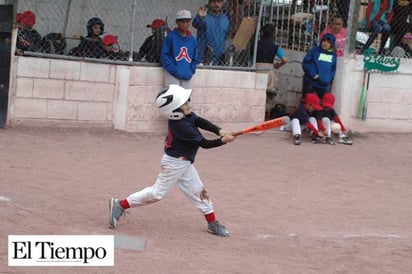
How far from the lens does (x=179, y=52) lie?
12.2 metres

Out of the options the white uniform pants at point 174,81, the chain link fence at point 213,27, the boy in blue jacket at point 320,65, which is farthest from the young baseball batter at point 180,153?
the boy in blue jacket at point 320,65

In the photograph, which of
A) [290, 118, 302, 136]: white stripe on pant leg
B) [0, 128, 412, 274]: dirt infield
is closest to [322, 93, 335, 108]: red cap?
[290, 118, 302, 136]: white stripe on pant leg

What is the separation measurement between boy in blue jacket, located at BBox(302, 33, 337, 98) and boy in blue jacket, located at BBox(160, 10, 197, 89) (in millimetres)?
2049

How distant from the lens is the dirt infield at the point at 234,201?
703 centimetres

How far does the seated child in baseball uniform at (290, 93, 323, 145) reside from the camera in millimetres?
12969

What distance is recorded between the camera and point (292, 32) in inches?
594

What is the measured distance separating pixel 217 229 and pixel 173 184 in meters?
0.56

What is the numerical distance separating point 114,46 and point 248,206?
4582 millimetres

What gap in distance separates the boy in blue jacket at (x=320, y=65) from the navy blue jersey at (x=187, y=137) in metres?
6.07

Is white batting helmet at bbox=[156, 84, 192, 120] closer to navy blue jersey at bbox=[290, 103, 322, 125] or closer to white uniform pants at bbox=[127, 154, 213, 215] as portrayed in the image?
white uniform pants at bbox=[127, 154, 213, 215]

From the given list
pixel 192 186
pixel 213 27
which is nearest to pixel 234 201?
pixel 192 186

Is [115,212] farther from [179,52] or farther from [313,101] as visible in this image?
[313,101]

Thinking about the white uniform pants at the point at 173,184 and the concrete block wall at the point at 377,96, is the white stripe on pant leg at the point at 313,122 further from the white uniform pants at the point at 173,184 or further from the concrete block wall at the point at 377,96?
the white uniform pants at the point at 173,184

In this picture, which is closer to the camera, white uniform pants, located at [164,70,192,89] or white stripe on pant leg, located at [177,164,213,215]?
white stripe on pant leg, located at [177,164,213,215]
